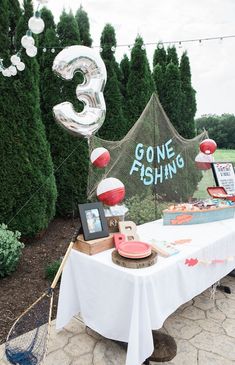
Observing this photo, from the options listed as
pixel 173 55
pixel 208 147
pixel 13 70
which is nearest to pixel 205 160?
pixel 208 147

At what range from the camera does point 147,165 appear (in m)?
3.62

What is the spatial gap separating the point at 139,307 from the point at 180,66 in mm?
8140

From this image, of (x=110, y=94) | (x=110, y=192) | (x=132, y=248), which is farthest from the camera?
(x=110, y=94)

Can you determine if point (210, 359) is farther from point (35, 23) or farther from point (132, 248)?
point (35, 23)

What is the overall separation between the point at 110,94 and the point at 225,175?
3.46 m

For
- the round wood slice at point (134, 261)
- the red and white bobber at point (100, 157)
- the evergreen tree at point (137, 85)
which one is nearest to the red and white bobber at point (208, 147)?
the red and white bobber at point (100, 157)

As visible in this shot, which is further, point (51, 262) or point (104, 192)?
point (51, 262)

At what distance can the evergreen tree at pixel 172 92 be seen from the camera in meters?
8.16

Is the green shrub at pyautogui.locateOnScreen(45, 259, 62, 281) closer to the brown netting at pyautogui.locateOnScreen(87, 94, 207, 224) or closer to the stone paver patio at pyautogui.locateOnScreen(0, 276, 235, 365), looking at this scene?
the stone paver patio at pyautogui.locateOnScreen(0, 276, 235, 365)

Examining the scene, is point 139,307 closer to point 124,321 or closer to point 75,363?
point 124,321

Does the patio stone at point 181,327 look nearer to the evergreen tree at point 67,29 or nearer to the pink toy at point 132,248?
the pink toy at point 132,248

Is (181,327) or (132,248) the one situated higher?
(132,248)

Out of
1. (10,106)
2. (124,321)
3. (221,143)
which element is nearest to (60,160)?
(10,106)

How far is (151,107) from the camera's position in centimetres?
376
